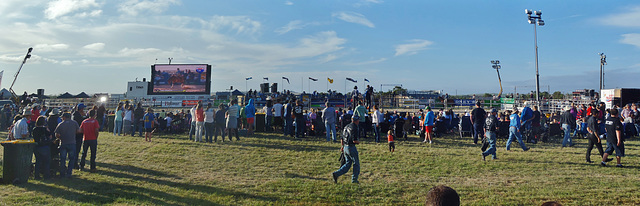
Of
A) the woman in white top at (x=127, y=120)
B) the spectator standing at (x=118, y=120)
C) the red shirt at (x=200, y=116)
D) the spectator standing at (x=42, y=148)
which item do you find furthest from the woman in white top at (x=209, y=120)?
the spectator standing at (x=42, y=148)

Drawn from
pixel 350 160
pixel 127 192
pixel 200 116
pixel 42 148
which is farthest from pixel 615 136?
pixel 42 148

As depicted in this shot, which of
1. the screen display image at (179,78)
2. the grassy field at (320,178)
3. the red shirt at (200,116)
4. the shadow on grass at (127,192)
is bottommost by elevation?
the shadow on grass at (127,192)

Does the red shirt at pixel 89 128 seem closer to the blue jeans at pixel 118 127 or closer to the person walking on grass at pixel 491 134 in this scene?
the blue jeans at pixel 118 127

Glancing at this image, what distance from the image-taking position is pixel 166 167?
9.18 metres

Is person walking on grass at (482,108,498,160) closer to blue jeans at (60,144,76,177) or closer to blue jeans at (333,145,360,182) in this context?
blue jeans at (333,145,360,182)

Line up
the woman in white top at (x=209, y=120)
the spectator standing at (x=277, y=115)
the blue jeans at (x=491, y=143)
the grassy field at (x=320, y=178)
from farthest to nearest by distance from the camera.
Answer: the spectator standing at (x=277, y=115) → the woman in white top at (x=209, y=120) → the blue jeans at (x=491, y=143) → the grassy field at (x=320, y=178)

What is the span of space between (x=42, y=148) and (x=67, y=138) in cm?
50

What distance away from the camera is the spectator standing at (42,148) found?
25.0ft

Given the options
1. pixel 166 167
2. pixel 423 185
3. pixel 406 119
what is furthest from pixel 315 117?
pixel 423 185

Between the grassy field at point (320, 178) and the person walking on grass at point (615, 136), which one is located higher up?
the person walking on grass at point (615, 136)

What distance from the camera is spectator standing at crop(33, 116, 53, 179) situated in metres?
7.61

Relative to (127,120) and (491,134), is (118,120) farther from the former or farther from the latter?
(491,134)

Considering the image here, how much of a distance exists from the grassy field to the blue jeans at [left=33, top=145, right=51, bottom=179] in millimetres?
361

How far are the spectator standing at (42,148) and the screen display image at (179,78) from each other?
2920 centimetres
